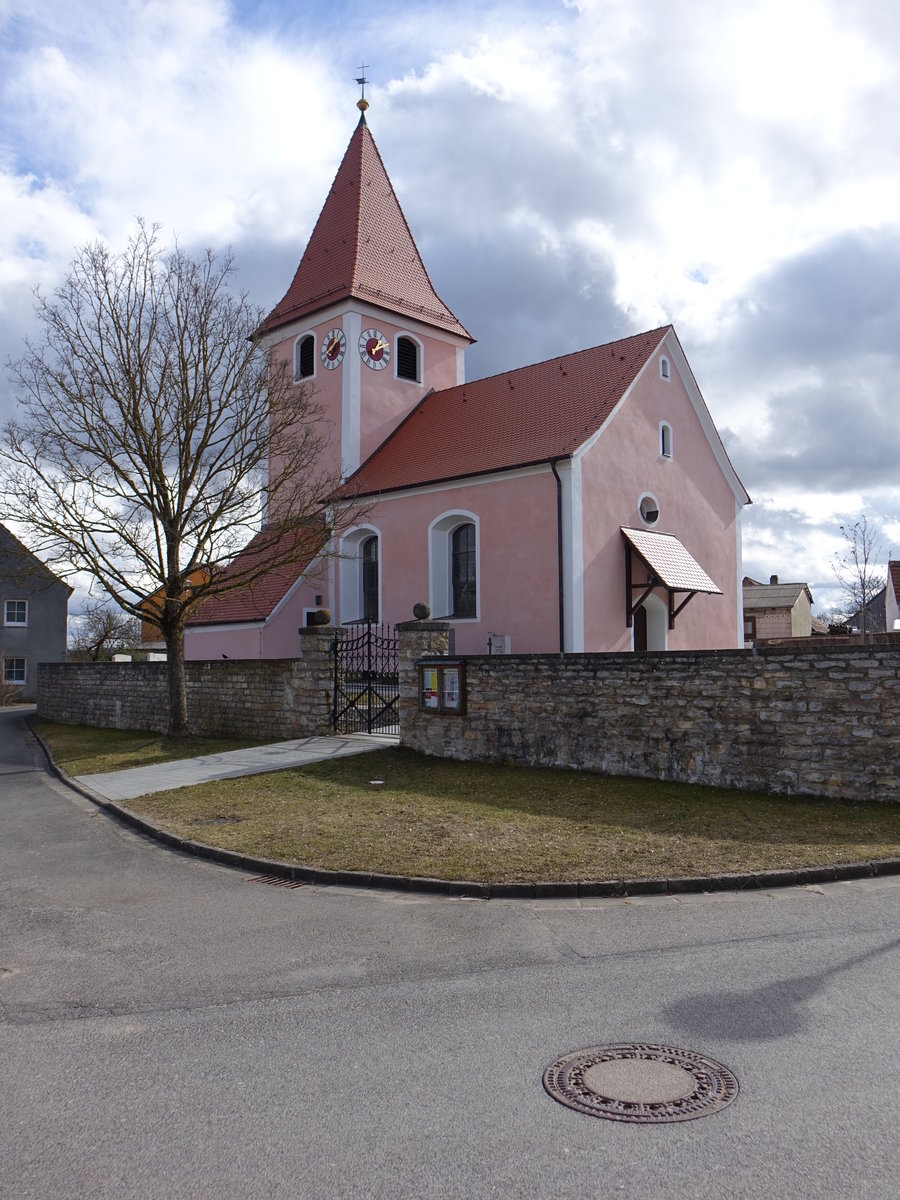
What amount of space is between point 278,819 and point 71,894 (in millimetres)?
3116

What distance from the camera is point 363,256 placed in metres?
30.6

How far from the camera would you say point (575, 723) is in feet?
43.0

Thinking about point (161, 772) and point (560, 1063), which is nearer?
point (560, 1063)

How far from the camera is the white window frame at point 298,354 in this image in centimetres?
3027

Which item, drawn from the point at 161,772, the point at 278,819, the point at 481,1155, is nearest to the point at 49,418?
the point at 161,772

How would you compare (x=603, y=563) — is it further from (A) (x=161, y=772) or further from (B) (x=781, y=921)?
(B) (x=781, y=921)

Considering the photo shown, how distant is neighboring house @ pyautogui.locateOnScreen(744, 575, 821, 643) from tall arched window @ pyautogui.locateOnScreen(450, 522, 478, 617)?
33.8 m

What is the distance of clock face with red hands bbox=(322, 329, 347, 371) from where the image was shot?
1148 inches

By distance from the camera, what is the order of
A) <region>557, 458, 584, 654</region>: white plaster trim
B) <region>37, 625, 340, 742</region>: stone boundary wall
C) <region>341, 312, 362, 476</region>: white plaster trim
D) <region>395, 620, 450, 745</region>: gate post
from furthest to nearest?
1. <region>341, 312, 362, 476</region>: white plaster trim
2. <region>557, 458, 584, 654</region>: white plaster trim
3. <region>37, 625, 340, 742</region>: stone boundary wall
4. <region>395, 620, 450, 745</region>: gate post

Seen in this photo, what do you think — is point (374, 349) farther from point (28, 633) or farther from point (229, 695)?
Result: point (28, 633)

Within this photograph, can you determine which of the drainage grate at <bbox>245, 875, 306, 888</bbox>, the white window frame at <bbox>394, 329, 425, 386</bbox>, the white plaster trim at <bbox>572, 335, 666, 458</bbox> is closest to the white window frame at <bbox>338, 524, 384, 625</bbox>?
the white window frame at <bbox>394, 329, 425, 386</bbox>

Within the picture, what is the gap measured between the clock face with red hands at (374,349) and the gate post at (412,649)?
15.6m

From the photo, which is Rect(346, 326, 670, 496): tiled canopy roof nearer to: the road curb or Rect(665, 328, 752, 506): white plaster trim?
Rect(665, 328, 752, 506): white plaster trim

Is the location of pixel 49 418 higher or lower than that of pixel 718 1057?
higher
